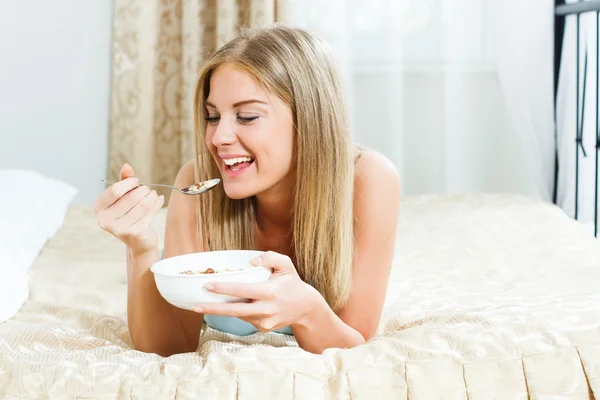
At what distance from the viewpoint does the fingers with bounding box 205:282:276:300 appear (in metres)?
0.94

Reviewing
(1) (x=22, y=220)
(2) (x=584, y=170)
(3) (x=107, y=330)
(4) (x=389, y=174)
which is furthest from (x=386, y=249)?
(2) (x=584, y=170)

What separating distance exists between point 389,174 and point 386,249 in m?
0.14

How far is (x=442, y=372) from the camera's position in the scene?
40.0 inches

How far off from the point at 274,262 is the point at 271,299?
0.17 ft

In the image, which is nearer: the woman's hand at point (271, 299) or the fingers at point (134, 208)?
the woman's hand at point (271, 299)

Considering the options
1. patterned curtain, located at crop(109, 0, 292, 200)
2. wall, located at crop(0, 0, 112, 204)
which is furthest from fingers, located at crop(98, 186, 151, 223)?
wall, located at crop(0, 0, 112, 204)

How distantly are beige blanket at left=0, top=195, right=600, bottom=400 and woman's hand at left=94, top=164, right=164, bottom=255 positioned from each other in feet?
0.60

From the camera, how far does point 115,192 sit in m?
1.04

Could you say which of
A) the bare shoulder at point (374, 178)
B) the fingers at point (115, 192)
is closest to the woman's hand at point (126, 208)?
the fingers at point (115, 192)

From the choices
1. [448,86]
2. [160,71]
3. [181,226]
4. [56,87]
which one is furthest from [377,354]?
[56,87]

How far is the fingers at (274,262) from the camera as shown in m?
1.00

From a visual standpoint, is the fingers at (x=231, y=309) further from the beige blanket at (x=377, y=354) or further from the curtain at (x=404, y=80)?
the curtain at (x=404, y=80)

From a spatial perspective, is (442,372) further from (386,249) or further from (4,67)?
(4,67)

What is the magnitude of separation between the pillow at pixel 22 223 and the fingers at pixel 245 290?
1.95 ft
